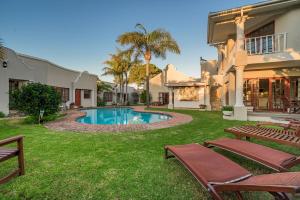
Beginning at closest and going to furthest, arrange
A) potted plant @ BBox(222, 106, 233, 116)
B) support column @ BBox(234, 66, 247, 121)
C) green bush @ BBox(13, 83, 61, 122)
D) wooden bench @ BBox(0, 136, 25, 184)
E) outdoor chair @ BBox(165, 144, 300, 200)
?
outdoor chair @ BBox(165, 144, 300, 200) → wooden bench @ BBox(0, 136, 25, 184) → green bush @ BBox(13, 83, 61, 122) → support column @ BBox(234, 66, 247, 121) → potted plant @ BBox(222, 106, 233, 116)

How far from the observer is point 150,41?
2030cm

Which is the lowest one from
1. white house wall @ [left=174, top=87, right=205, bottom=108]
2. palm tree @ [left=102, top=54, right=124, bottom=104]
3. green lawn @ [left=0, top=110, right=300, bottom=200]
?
green lawn @ [left=0, top=110, right=300, bottom=200]

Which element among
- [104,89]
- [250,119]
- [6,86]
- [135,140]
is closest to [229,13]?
[250,119]

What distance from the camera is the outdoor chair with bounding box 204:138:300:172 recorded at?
296cm

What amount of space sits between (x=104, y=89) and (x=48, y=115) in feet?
64.6

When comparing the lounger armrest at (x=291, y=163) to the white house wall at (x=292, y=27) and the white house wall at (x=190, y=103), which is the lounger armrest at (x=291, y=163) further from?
the white house wall at (x=190, y=103)

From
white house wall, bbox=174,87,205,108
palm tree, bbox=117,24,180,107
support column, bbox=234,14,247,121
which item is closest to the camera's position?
support column, bbox=234,14,247,121

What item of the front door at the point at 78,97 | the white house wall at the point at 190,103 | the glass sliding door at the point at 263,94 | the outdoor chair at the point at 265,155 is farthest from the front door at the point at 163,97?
the outdoor chair at the point at 265,155

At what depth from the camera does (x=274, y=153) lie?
137 inches

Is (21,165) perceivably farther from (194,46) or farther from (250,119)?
(194,46)

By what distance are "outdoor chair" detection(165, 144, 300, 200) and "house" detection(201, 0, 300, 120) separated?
916 cm

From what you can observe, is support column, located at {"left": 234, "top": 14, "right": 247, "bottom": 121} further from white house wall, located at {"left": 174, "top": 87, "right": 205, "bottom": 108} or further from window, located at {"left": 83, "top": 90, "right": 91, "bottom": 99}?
window, located at {"left": 83, "top": 90, "right": 91, "bottom": 99}

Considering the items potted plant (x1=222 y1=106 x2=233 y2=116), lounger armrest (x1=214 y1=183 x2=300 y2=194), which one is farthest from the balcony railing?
lounger armrest (x1=214 y1=183 x2=300 y2=194)

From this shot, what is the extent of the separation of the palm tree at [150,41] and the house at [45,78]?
8.36 m
